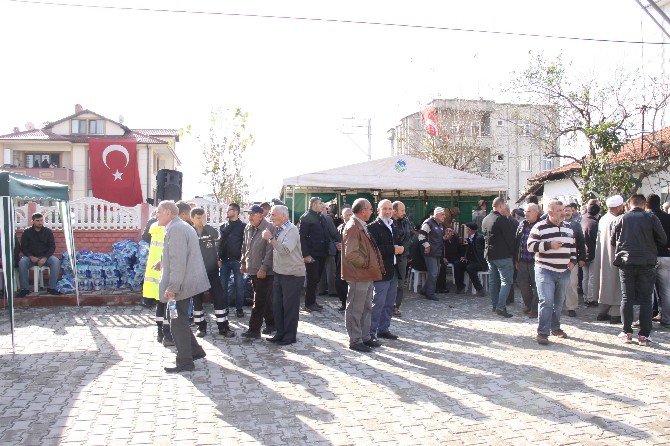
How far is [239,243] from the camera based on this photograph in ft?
33.5

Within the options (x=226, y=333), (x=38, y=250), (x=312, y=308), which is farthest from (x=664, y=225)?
(x=38, y=250)

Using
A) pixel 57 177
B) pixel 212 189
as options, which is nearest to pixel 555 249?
pixel 212 189

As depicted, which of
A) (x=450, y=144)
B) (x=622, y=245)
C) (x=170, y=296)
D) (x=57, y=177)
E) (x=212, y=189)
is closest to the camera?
(x=170, y=296)

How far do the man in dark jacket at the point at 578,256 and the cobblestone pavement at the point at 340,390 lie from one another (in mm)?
1114

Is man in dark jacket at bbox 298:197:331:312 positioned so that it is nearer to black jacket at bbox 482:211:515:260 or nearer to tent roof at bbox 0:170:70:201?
black jacket at bbox 482:211:515:260

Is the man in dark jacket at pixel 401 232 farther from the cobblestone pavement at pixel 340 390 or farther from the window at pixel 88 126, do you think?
the window at pixel 88 126

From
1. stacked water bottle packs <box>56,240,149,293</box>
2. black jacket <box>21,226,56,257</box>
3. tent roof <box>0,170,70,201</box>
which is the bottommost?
stacked water bottle packs <box>56,240,149,293</box>

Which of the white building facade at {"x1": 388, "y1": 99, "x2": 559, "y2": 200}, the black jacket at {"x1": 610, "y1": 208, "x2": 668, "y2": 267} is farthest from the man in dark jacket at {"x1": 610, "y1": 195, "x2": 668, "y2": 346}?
the white building facade at {"x1": 388, "y1": 99, "x2": 559, "y2": 200}

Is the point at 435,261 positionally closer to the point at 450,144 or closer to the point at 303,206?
the point at 303,206

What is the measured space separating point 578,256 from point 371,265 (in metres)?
3.89

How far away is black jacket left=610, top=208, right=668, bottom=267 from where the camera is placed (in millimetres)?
8078

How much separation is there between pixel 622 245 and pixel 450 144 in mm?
23531

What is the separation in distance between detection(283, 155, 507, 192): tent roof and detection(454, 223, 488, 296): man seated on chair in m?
1.42

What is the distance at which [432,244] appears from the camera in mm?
12570
